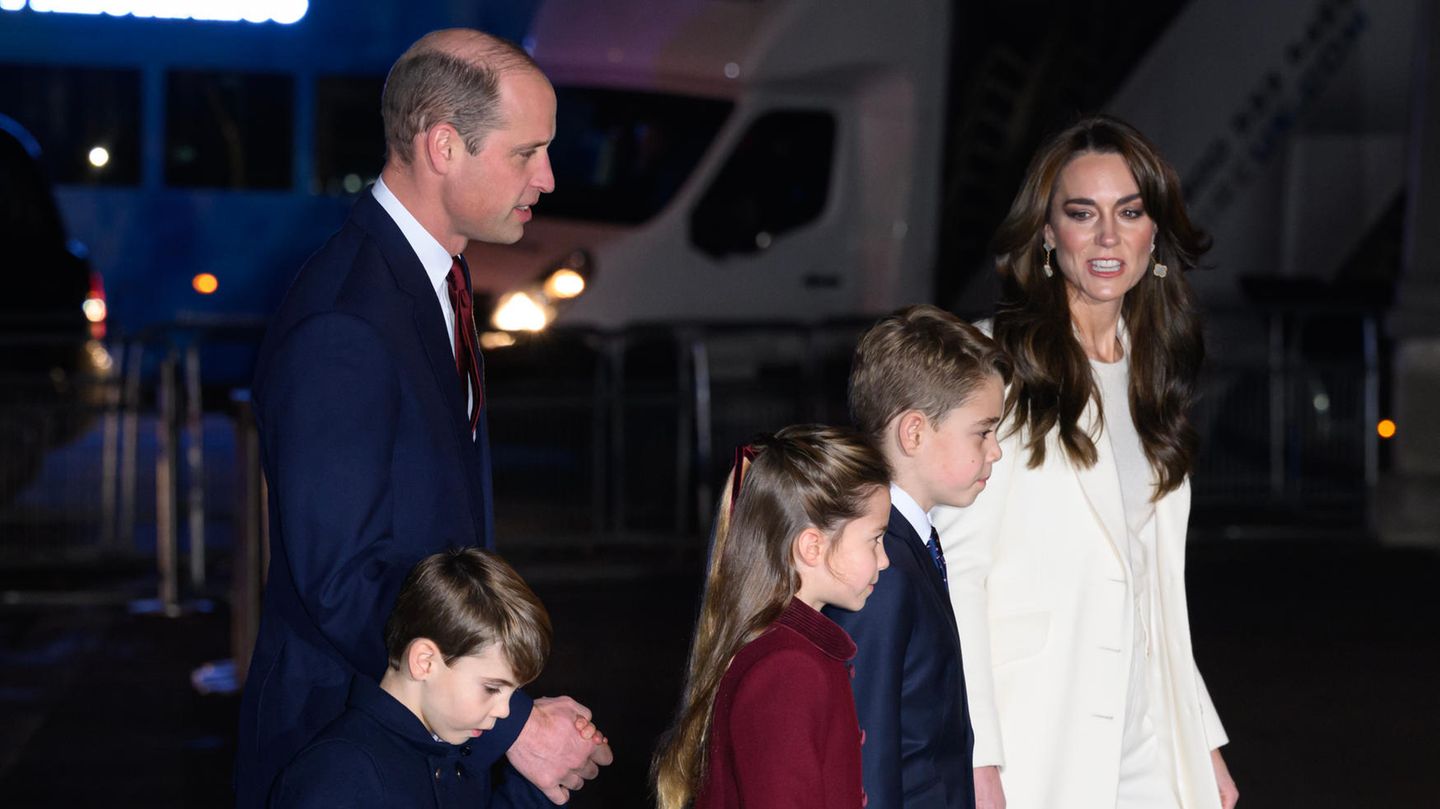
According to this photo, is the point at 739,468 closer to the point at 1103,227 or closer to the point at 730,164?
the point at 1103,227

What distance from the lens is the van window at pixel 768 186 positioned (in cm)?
1372

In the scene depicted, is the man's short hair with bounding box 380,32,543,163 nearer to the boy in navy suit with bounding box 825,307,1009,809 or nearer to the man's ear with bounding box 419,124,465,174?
the man's ear with bounding box 419,124,465,174

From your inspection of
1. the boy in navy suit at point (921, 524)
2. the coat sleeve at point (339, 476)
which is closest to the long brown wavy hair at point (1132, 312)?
the boy in navy suit at point (921, 524)

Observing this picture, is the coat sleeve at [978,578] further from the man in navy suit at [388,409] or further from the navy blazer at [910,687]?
the man in navy suit at [388,409]

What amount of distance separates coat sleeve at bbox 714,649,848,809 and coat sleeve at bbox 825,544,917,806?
0.15 metres

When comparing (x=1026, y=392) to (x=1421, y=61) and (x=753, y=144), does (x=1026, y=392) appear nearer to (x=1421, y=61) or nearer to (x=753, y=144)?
(x=1421, y=61)

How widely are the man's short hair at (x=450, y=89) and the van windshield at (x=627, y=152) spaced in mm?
10580

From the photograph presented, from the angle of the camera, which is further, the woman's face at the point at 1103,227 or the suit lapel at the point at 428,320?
the woman's face at the point at 1103,227

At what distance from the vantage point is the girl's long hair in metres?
2.87

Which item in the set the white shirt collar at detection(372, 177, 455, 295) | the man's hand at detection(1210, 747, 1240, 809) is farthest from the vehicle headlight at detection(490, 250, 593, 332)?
the white shirt collar at detection(372, 177, 455, 295)

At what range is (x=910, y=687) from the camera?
299 cm

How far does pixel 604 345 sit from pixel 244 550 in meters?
4.03

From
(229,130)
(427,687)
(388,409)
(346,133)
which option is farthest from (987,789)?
(229,130)

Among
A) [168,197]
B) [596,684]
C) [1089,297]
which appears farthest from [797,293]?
[1089,297]
